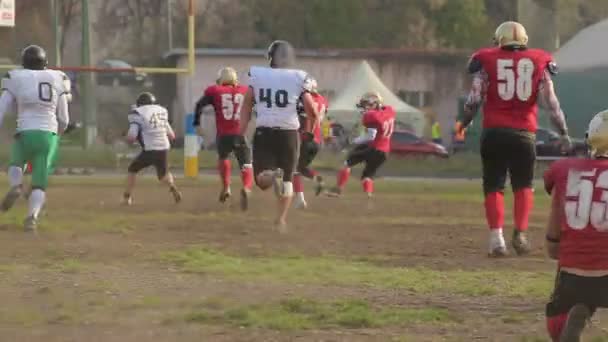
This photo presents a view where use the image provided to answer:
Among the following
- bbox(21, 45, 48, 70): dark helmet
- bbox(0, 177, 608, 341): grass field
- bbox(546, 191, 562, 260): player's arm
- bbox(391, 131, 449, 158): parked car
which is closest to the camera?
bbox(546, 191, 562, 260): player's arm

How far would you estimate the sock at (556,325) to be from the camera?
6.36 m

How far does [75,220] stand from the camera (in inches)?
570

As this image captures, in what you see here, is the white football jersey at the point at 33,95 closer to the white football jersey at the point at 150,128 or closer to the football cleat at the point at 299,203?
the football cleat at the point at 299,203

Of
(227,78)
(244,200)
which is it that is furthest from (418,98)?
(244,200)

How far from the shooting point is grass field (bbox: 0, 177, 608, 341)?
294 inches

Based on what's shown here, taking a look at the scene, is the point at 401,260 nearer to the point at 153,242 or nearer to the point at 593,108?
the point at 153,242

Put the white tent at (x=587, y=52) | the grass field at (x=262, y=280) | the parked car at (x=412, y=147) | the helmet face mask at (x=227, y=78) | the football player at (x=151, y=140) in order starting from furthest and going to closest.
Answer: the parked car at (x=412, y=147)
the white tent at (x=587, y=52)
the football player at (x=151, y=140)
the helmet face mask at (x=227, y=78)
the grass field at (x=262, y=280)

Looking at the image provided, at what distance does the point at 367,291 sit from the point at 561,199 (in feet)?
8.81

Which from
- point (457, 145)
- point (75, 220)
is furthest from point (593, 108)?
point (75, 220)

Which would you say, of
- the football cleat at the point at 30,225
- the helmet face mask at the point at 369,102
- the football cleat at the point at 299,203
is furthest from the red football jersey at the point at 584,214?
the helmet face mask at the point at 369,102

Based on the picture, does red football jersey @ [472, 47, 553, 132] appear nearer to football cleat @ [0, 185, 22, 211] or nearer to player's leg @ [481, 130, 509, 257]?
player's leg @ [481, 130, 509, 257]

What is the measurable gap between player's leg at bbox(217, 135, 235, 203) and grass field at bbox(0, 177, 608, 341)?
1201 mm

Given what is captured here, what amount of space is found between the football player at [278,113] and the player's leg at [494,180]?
2.31 meters

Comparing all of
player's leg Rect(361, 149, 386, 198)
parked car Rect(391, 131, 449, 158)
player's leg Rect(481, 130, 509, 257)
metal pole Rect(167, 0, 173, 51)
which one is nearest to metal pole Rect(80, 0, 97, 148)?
parked car Rect(391, 131, 449, 158)
